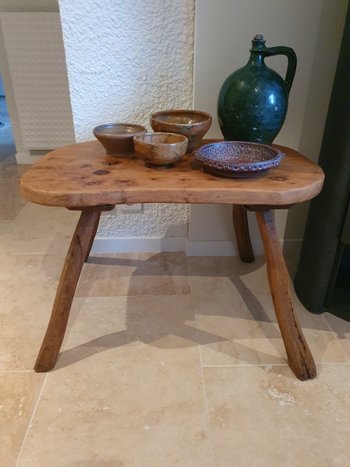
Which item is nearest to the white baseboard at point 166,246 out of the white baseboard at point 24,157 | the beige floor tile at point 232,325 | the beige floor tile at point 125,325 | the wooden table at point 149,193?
the beige floor tile at point 232,325

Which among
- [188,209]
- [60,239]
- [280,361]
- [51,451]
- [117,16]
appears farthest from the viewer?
[60,239]

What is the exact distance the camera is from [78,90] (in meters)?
Result: 1.16

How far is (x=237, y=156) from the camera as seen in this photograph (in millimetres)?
871

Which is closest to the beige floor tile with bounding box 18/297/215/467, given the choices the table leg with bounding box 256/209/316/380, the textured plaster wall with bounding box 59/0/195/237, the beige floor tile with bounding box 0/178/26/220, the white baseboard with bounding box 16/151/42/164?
the table leg with bounding box 256/209/316/380

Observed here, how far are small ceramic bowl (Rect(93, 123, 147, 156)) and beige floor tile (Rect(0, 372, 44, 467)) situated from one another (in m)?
0.57

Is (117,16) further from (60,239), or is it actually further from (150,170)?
(60,239)

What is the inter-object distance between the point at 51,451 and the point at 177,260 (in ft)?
2.47

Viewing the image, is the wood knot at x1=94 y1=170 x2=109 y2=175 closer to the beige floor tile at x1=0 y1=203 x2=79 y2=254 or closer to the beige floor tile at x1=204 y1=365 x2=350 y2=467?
the beige floor tile at x1=204 y1=365 x2=350 y2=467

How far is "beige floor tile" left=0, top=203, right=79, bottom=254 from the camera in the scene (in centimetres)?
142

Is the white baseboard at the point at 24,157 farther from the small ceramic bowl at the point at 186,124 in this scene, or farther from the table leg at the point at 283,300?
the table leg at the point at 283,300

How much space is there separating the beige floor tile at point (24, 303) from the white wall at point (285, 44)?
0.73 metres

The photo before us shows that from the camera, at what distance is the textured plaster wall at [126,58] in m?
1.07

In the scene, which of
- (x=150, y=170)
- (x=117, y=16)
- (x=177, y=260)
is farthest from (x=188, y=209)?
(x=117, y=16)

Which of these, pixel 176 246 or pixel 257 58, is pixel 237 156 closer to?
pixel 257 58
